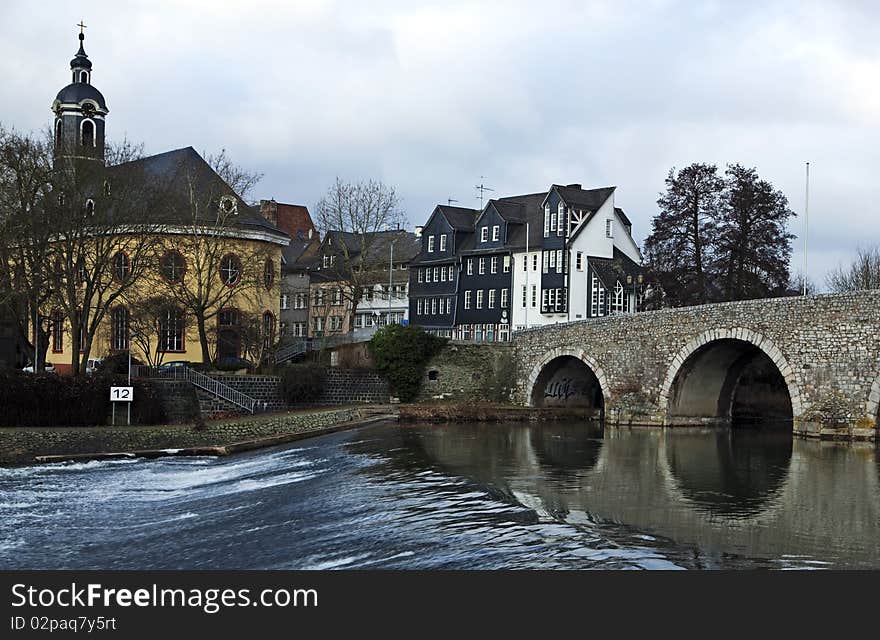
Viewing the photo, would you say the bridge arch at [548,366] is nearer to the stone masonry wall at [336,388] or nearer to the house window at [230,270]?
the stone masonry wall at [336,388]

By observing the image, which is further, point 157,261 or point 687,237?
point 687,237

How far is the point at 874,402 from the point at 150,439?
21.5 meters

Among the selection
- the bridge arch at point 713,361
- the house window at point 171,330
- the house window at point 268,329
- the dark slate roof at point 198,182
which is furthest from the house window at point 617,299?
the house window at point 171,330

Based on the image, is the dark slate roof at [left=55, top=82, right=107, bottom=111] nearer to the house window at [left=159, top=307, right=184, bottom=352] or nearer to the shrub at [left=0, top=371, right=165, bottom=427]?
Answer: the house window at [left=159, top=307, right=184, bottom=352]

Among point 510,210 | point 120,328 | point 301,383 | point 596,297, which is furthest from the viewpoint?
point 510,210

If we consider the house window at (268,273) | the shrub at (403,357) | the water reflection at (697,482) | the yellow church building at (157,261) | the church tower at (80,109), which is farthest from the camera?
the church tower at (80,109)

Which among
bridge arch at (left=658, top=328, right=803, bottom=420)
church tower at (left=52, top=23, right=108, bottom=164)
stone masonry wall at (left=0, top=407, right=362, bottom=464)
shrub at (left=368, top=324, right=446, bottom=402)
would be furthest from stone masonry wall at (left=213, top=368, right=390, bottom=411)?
church tower at (left=52, top=23, right=108, bottom=164)

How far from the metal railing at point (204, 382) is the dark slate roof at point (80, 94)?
74.0ft

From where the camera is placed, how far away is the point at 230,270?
48156mm

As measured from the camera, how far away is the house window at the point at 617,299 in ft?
189

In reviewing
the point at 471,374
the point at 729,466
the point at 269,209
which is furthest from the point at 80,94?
the point at 729,466

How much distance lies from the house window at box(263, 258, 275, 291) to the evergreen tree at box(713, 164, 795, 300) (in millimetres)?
21452

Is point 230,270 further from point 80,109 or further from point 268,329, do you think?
point 80,109

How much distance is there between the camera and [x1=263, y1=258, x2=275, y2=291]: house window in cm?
4750
